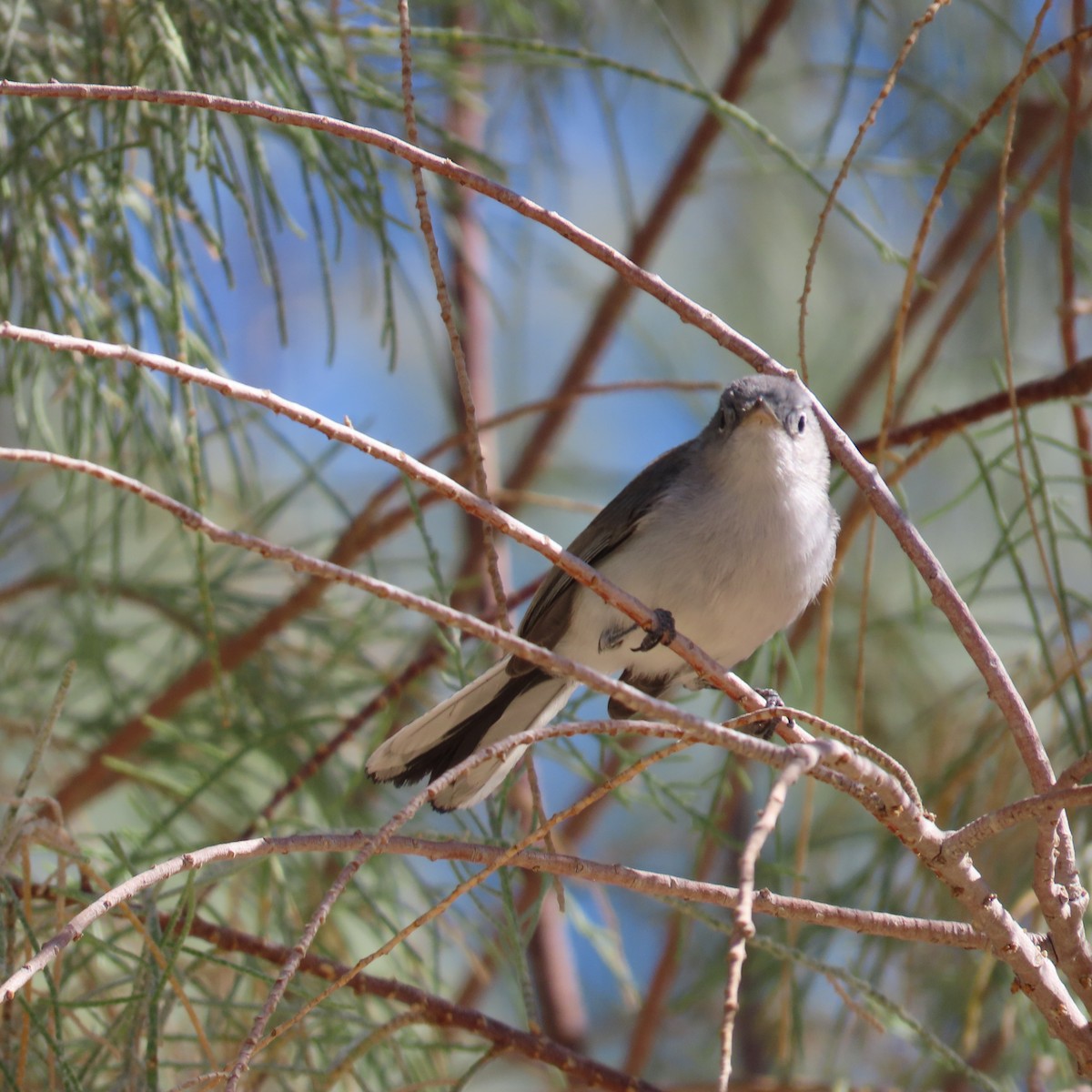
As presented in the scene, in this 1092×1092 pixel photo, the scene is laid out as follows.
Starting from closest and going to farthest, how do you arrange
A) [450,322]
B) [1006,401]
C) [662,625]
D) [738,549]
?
[450,322], [662,625], [1006,401], [738,549]

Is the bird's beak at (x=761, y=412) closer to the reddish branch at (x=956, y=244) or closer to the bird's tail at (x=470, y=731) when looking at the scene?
the bird's tail at (x=470, y=731)

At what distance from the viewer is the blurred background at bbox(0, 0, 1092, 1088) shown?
1.57m

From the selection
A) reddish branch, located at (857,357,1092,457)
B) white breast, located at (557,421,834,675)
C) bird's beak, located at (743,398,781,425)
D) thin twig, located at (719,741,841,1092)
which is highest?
reddish branch, located at (857,357,1092,457)

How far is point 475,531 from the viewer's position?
10.6 feet

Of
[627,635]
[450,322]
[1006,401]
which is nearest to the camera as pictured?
[450,322]

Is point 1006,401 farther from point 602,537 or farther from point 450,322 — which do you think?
point 450,322

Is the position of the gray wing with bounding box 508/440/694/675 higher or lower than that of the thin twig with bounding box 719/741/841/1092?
higher

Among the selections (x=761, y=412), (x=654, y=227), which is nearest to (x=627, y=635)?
(x=761, y=412)

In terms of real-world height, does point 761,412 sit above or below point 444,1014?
above

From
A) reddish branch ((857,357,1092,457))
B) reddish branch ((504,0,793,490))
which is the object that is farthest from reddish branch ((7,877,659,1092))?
reddish branch ((504,0,793,490))

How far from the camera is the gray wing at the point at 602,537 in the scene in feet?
6.64

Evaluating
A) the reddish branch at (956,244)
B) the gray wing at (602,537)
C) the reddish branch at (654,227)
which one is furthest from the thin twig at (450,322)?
the reddish branch at (956,244)

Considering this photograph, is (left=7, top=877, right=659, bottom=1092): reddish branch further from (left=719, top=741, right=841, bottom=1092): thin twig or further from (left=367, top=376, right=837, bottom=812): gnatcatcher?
(left=719, top=741, right=841, bottom=1092): thin twig

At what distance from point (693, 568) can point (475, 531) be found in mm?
1417
